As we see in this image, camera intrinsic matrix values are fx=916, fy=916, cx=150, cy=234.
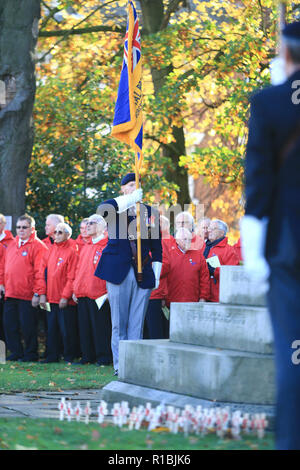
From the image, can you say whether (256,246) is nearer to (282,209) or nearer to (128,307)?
(282,209)

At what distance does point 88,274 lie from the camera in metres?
13.7

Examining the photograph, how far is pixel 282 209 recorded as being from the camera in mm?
4535

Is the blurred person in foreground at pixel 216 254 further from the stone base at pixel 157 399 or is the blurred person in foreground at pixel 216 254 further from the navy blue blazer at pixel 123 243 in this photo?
the stone base at pixel 157 399

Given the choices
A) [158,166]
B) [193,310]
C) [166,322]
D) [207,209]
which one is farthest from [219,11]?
[193,310]

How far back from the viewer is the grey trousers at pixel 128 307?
10984 mm

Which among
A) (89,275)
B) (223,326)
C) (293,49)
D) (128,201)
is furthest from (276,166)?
(89,275)

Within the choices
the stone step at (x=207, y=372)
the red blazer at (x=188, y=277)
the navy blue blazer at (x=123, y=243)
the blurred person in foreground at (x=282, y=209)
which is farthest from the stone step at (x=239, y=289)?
the red blazer at (x=188, y=277)

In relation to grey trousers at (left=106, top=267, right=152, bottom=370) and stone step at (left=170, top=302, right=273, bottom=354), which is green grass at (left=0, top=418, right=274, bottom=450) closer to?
stone step at (left=170, top=302, right=273, bottom=354)

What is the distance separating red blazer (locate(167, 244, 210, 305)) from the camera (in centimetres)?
1355

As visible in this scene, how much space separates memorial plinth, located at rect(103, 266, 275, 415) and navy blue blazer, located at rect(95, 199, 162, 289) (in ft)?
7.99

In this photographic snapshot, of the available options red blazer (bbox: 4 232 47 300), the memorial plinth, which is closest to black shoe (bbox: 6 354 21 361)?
red blazer (bbox: 4 232 47 300)

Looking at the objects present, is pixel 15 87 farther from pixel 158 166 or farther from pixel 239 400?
pixel 239 400
